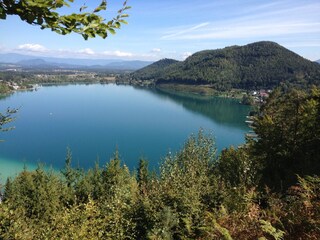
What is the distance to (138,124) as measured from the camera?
279ft

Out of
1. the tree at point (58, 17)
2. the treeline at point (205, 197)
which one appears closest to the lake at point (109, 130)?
the treeline at point (205, 197)

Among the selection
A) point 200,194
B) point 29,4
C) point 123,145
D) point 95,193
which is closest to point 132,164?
point 123,145

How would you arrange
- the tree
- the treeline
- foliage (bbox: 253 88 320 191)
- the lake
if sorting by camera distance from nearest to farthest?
the tree
the treeline
foliage (bbox: 253 88 320 191)
the lake

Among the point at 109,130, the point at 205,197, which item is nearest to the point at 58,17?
the point at 205,197

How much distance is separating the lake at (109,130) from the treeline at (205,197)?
79.0 ft

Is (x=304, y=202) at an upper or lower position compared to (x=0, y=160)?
upper

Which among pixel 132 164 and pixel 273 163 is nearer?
pixel 273 163

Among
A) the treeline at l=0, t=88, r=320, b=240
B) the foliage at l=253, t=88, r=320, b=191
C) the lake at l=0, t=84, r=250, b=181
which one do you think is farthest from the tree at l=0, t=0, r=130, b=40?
the lake at l=0, t=84, r=250, b=181

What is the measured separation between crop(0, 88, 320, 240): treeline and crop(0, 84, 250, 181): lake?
2408 centimetres

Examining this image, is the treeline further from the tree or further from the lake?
the lake

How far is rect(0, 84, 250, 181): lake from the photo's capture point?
57.4 meters

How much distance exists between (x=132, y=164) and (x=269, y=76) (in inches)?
5649

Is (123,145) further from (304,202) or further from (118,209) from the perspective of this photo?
(304,202)

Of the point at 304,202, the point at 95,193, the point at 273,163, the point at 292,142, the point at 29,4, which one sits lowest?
the point at 95,193
